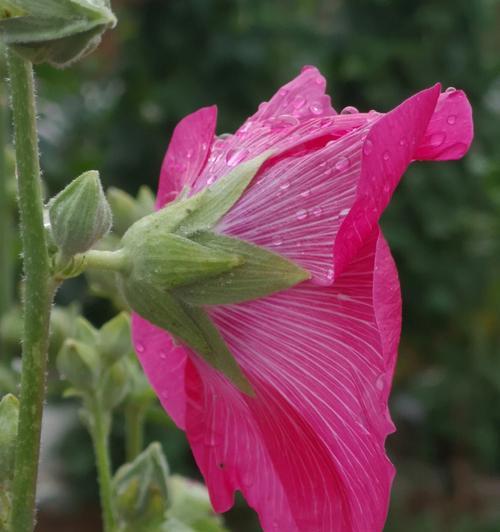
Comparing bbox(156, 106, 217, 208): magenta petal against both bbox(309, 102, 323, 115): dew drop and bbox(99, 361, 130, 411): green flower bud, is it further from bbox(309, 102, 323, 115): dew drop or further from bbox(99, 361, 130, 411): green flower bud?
bbox(99, 361, 130, 411): green flower bud

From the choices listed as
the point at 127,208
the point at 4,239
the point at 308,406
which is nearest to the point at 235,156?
the point at 308,406

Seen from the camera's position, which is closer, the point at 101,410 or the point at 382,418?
the point at 382,418

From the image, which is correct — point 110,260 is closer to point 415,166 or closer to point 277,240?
point 277,240

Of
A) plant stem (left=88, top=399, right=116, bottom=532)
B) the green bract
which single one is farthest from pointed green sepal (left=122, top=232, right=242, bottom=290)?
plant stem (left=88, top=399, right=116, bottom=532)

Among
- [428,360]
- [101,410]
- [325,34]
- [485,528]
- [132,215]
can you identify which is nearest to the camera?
[101,410]

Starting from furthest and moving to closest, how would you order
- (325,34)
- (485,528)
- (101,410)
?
(325,34) < (485,528) < (101,410)

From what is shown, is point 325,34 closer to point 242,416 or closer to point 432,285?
point 432,285

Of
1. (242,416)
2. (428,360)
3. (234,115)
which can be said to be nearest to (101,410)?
(242,416)
